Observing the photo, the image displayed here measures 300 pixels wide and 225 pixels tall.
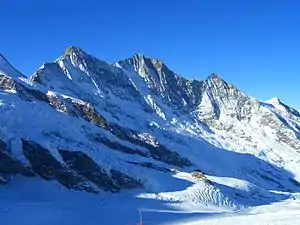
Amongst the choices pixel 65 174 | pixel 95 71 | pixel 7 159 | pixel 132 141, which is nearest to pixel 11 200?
pixel 7 159

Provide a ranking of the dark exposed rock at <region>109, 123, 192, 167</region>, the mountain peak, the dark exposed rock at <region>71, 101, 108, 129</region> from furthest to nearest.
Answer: the mountain peak → the dark exposed rock at <region>109, 123, 192, 167</region> → the dark exposed rock at <region>71, 101, 108, 129</region>

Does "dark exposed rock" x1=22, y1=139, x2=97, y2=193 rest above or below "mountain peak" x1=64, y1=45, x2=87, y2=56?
below

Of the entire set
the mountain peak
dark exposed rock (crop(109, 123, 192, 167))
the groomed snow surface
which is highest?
the mountain peak

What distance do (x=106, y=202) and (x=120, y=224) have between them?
11955 millimetres

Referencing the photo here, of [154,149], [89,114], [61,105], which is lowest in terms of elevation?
[154,149]

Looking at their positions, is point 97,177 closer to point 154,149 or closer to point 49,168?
point 49,168

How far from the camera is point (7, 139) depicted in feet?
243

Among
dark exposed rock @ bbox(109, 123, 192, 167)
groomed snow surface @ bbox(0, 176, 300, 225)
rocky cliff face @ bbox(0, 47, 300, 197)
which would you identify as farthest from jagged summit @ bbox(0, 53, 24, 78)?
groomed snow surface @ bbox(0, 176, 300, 225)

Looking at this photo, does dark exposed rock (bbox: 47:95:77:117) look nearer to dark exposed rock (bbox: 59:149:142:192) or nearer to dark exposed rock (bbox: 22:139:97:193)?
dark exposed rock (bbox: 59:149:142:192)

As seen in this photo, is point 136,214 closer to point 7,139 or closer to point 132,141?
point 7,139

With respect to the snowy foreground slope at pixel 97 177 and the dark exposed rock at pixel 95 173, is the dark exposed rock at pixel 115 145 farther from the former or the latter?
the dark exposed rock at pixel 95 173

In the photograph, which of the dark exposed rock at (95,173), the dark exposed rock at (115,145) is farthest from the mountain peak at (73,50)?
the dark exposed rock at (95,173)

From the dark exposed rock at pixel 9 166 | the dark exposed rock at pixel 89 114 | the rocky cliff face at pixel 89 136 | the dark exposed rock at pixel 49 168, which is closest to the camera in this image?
the dark exposed rock at pixel 9 166

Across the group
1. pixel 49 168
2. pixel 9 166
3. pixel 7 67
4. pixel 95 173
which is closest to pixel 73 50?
pixel 7 67
